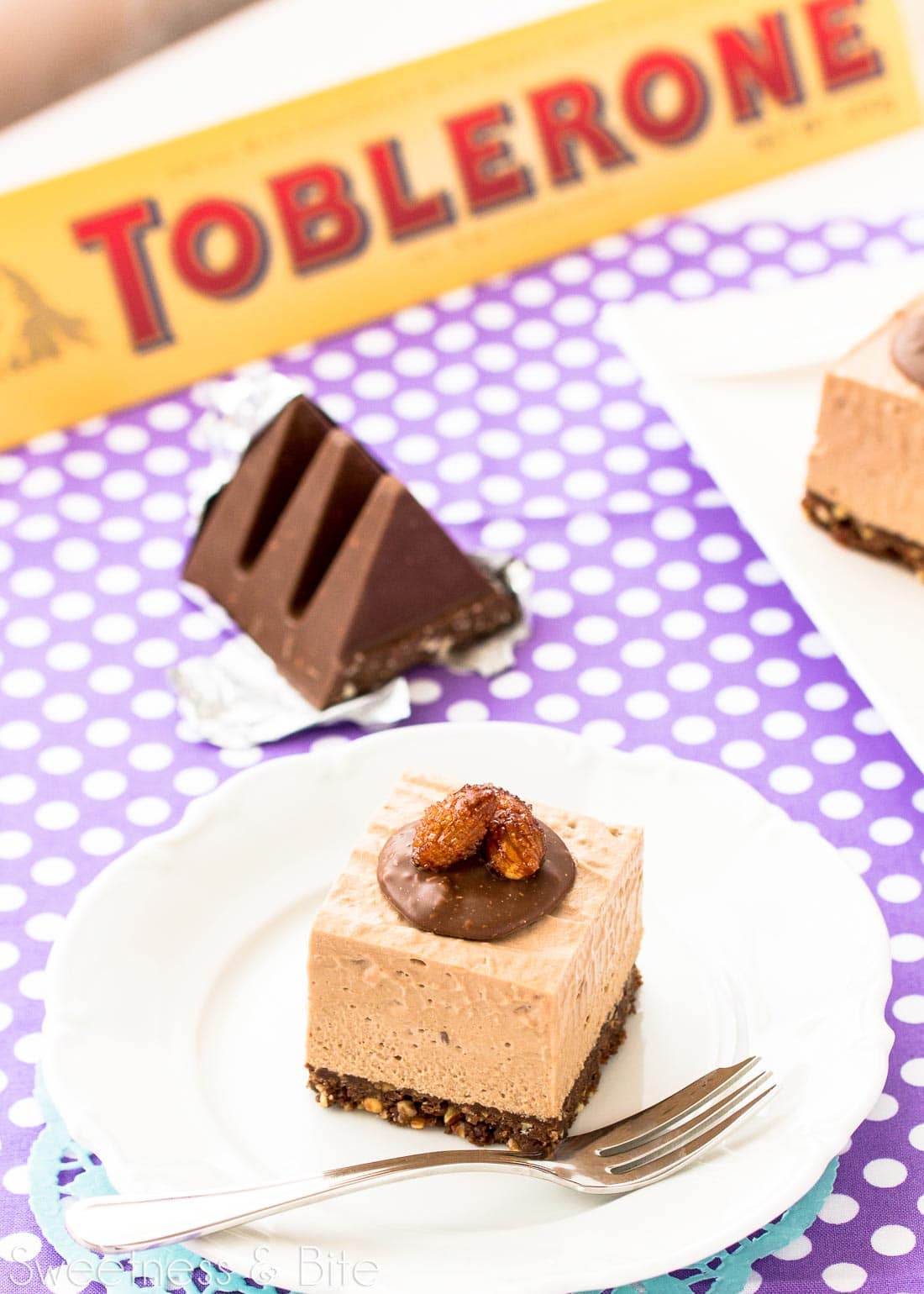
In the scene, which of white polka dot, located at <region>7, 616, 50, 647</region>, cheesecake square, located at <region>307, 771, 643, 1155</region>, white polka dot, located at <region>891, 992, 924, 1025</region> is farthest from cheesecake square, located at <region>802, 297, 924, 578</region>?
white polka dot, located at <region>7, 616, 50, 647</region>

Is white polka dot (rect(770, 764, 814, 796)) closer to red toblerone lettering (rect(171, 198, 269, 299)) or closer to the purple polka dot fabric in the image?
the purple polka dot fabric

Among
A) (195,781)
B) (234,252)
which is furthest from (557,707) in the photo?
(234,252)

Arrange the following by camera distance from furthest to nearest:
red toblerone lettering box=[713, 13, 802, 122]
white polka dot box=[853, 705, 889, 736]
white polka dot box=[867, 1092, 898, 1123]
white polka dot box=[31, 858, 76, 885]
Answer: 1. red toblerone lettering box=[713, 13, 802, 122]
2. white polka dot box=[853, 705, 889, 736]
3. white polka dot box=[31, 858, 76, 885]
4. white polka dot box=[867, 1092, 898, 1123]

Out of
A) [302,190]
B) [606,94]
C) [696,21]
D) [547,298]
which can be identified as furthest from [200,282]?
[696,21]

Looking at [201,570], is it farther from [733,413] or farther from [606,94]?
[606,94]

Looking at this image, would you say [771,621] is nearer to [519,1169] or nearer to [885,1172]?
[885,1172]
